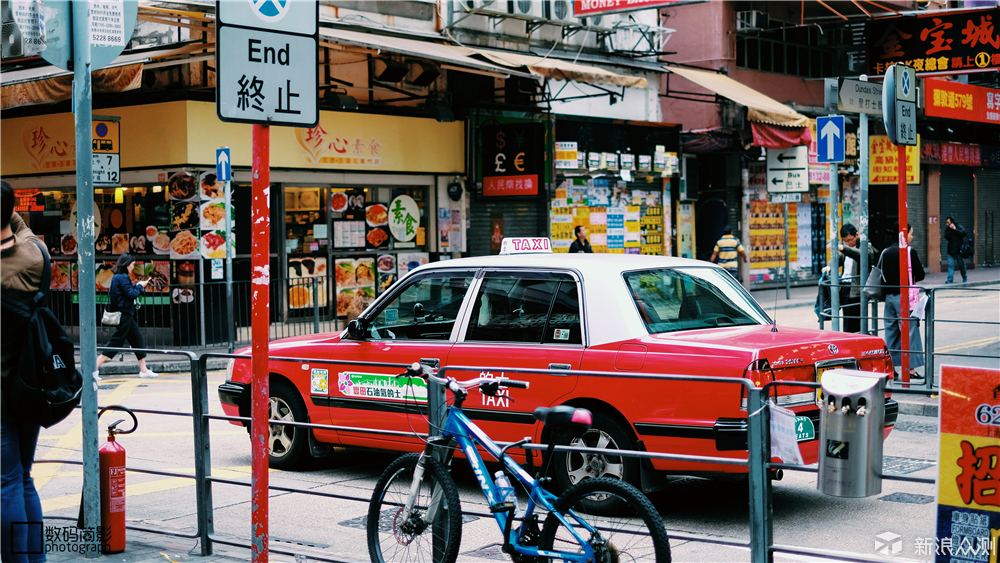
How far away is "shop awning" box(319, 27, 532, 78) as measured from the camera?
1539 cm

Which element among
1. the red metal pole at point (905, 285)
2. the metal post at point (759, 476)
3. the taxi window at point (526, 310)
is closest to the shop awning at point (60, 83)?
the taxi window at point (526, 310)

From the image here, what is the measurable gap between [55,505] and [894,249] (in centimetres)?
959

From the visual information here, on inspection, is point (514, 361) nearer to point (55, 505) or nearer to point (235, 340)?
point (55, 505)

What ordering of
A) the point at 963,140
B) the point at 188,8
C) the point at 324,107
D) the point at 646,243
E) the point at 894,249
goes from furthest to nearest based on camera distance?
the point at 963,140 → the point at 646,243 → the point at 324,107 → the point at 188,8 → the point at 894,249

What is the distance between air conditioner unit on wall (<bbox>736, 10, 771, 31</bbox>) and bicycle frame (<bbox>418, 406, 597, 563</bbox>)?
23.1 m

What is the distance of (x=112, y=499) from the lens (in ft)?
18.8

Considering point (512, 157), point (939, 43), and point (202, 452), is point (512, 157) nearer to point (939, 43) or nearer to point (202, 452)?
point (939, 43)

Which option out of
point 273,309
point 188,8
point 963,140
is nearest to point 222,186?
point 273,309

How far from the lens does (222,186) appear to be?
57.0 feet

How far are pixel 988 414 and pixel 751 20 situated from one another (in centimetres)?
2397

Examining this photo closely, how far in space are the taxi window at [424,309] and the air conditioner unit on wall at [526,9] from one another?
46.6ft

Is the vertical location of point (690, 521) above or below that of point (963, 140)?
below

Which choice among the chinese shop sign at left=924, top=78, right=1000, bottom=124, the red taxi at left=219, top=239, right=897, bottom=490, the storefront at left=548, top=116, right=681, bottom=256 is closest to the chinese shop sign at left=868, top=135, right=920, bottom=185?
the chinese shop sign at left=924, top=78, right=1000, bottom=124

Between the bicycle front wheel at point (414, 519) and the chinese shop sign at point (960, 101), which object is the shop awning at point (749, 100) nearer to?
the chinese shop sign at point (960, 101)
